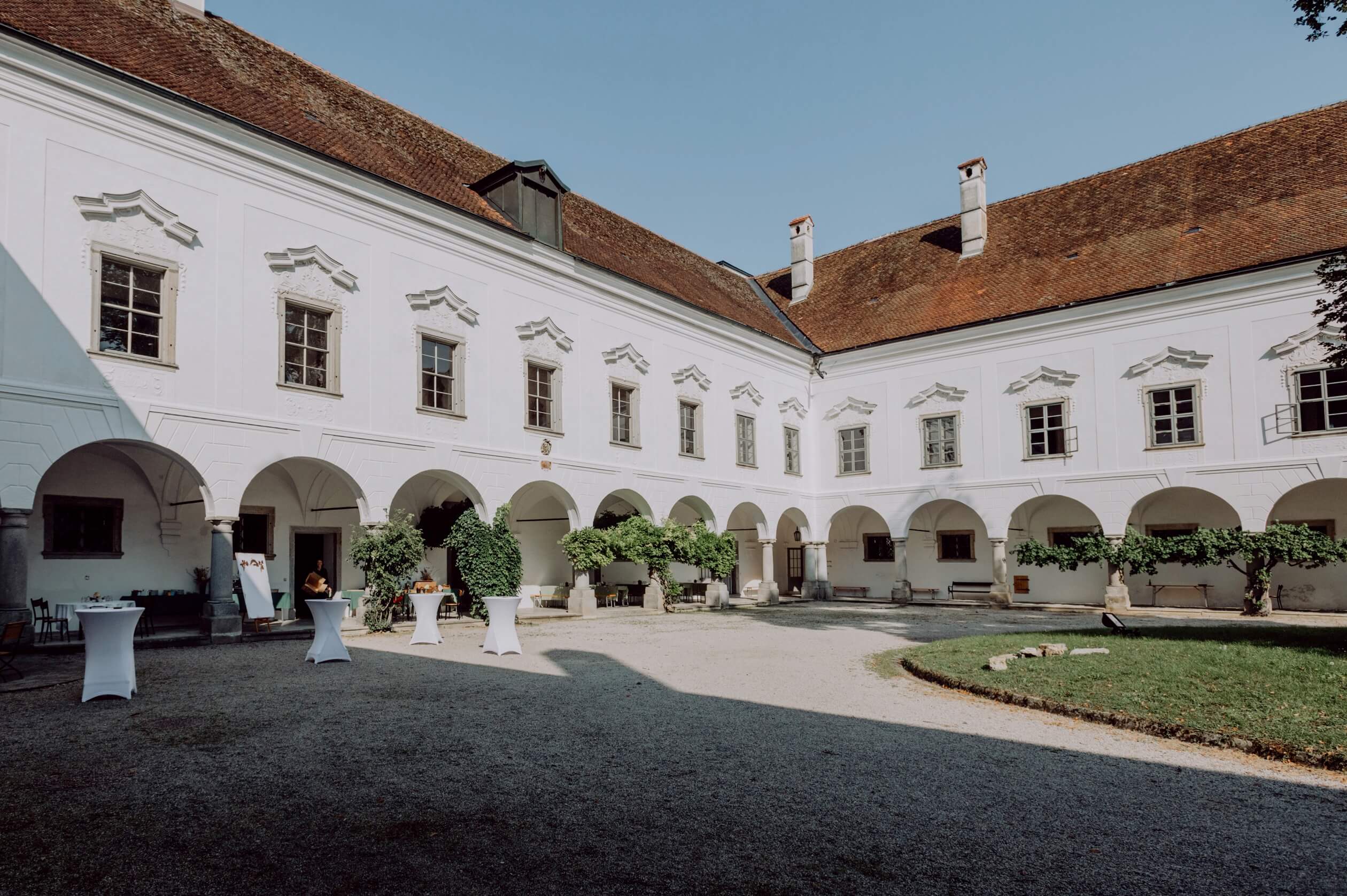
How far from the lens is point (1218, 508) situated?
21547mm

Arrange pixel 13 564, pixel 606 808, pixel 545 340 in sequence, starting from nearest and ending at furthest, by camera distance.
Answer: pixel 606 808
pixel 13 564
pixel 545 340

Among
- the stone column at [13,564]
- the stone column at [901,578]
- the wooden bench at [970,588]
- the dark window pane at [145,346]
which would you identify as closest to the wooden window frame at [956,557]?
the wooden bench at [970,588]

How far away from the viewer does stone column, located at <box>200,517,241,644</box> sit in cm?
1269

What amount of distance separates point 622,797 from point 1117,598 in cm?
1927

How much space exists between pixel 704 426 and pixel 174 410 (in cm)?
1312

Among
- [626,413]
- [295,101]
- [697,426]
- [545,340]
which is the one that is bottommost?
[697,426]

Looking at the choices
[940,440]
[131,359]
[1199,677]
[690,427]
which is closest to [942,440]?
[940,440]

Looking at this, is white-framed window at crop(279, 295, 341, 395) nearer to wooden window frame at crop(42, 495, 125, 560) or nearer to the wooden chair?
wooden window frame at crop(42, 495, 125, 560)

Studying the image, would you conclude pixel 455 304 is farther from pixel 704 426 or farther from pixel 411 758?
pixel 411 758

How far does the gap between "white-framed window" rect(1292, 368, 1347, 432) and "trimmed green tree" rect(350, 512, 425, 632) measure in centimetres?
1887

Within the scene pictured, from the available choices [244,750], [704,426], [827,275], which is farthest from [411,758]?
[827,275]

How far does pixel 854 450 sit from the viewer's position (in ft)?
86.5

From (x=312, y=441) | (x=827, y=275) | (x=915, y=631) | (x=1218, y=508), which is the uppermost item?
(x=827, y=275)

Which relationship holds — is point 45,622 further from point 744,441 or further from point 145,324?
point 744,441
